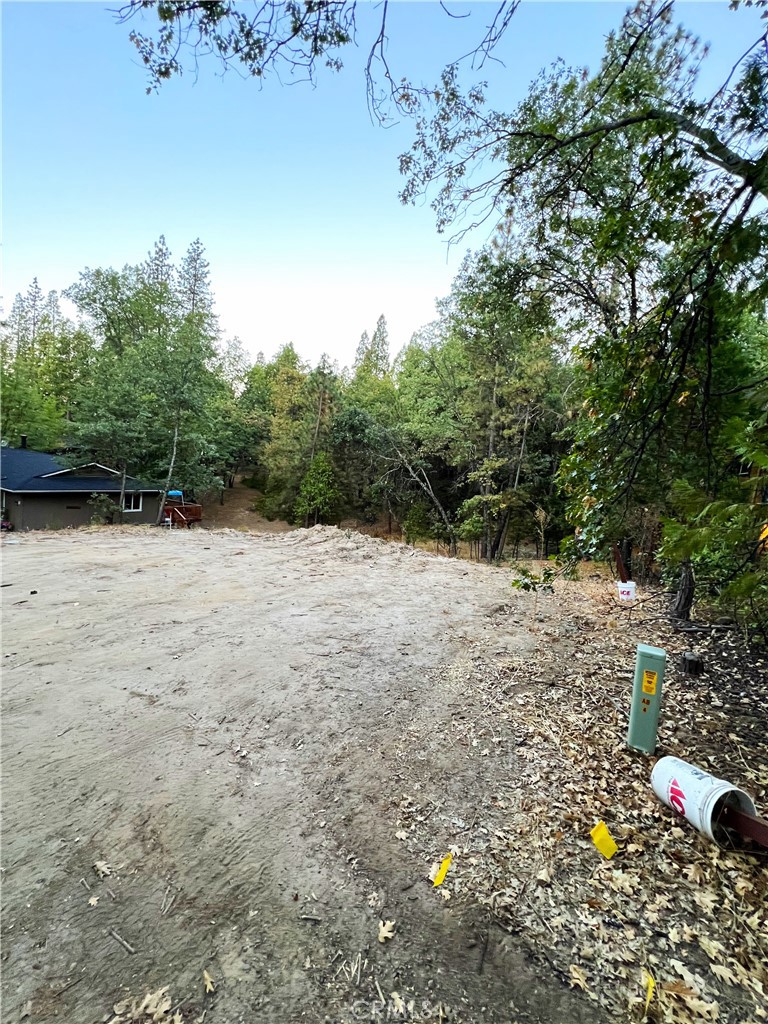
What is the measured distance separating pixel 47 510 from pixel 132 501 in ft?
8.50

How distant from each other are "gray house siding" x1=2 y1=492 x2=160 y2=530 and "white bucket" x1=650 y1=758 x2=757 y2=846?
1644cm

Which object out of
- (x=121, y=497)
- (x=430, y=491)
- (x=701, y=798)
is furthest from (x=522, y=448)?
(x=121, y=497)

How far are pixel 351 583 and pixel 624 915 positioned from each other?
5.22 metres

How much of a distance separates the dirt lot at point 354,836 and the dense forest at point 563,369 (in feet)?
3.82

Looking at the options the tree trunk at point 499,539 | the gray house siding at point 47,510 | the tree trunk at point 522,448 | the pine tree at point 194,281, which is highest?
the pine tree at point 194,281

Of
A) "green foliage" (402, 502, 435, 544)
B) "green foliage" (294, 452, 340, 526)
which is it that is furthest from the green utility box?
"green foliage" (294, 452, 340, 526)

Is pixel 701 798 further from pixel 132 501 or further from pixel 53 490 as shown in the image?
pixel 132 501

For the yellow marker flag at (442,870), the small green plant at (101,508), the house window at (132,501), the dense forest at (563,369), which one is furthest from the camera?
the house window at (132,501)

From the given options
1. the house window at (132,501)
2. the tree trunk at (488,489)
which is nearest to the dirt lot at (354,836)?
the tree trunk at (488,489)

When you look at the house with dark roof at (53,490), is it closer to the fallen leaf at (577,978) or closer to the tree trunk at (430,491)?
the tree trunk at (430,491)

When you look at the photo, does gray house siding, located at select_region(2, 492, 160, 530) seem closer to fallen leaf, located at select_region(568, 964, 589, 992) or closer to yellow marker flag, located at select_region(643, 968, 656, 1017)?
fallen leaf, located at select_region(568, 964, 589, 992)

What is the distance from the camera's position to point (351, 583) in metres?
6.52

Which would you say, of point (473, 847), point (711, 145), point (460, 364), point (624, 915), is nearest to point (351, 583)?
point (473, 847)

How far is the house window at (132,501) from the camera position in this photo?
52.3 ft
